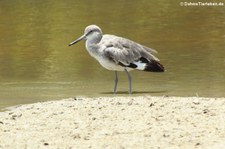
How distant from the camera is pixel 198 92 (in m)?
11.4

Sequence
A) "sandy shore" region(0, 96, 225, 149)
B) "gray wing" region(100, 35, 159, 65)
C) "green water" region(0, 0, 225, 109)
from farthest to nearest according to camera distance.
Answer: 1. "green water" region(0, 0, 225, 109)
2. "gray wing" region(100, 35, 159, 65)
3. "sandy shore" region(0, 96, 225, 149)

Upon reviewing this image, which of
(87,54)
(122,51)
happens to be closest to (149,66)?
(122,51)

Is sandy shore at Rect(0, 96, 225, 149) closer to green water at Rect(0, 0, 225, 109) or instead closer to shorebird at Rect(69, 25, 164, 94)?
green water at Rect(0, 0, 225, 109)

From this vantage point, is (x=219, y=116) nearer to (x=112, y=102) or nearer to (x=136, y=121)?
(x=136, y=121)

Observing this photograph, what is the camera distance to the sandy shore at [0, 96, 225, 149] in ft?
23.9

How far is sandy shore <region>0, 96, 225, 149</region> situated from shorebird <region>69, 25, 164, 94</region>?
7.09 feet

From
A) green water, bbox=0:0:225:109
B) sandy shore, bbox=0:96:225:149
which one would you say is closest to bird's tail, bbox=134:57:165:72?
green water, bbox=0:0:225:109

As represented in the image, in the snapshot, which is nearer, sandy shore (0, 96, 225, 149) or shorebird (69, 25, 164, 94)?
sandy shore (0, 96, 225, 149)

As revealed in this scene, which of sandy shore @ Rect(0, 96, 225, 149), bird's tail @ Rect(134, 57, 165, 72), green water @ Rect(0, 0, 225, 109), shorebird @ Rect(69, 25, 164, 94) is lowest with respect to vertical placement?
green water @ Rect(0, 0, 225, 109)

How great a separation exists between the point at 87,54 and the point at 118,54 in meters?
3.57

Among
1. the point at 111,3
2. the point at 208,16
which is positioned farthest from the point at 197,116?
the point at 111,3

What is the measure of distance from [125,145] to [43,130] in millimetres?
1222

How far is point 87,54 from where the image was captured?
50.1ft

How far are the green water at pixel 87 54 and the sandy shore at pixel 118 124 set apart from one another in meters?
1.83
